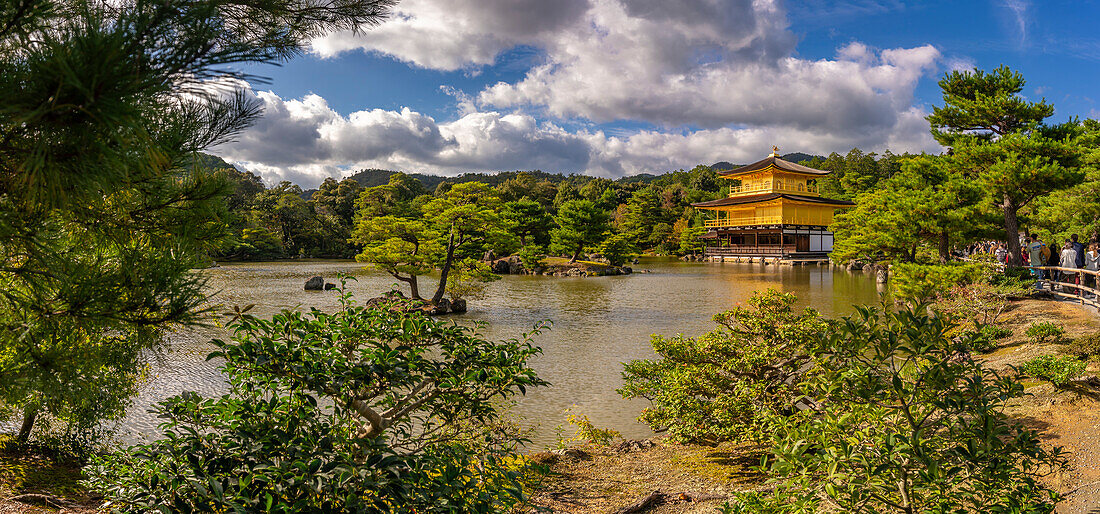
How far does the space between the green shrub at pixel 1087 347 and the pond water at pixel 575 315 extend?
4570mm

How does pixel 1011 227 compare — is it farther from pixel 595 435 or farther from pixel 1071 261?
pixel 595 435

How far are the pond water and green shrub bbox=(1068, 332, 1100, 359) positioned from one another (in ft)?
15.0

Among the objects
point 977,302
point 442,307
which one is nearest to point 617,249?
point 442,307

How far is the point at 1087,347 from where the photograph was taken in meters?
5.82

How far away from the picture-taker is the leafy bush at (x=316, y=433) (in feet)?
4.88

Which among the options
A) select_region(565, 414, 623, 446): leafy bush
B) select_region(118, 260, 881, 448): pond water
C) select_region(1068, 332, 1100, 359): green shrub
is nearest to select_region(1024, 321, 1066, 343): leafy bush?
select_region(1068, 332, 1100, 359): green shrub

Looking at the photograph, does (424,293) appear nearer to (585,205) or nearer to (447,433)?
(585,205)

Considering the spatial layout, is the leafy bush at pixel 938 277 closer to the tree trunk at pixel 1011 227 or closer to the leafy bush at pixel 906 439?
the tree trunk at pixel 1011 227

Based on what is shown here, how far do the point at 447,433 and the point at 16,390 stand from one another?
1837 mm

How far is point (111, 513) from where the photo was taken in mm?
1491

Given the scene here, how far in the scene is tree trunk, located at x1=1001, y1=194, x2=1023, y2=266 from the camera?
373 inches

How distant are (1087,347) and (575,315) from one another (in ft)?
26.9

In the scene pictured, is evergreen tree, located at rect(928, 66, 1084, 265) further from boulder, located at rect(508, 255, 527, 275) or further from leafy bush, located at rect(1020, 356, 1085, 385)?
boulder, located at rect(508, 255, 527, 275)

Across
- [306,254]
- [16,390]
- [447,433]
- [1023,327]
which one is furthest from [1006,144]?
[306,254]
